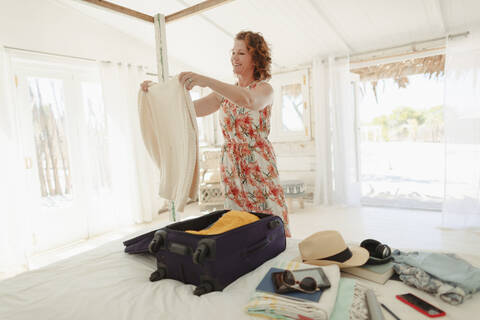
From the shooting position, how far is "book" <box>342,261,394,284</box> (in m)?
1.13

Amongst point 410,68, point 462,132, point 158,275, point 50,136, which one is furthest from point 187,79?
point 410,68

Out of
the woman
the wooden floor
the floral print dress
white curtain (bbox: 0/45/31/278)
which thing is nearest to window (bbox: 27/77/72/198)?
white curtain (bbox: 0/45/31/278)

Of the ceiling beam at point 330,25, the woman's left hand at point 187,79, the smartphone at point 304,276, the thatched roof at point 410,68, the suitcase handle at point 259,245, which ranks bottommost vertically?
the smartphone at point 304,276

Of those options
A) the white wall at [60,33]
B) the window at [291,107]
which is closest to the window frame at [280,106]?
the window at [291,107]

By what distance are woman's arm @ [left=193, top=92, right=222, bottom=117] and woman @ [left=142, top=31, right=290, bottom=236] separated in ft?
0.35

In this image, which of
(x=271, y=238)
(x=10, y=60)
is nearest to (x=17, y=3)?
(x=10, y=60)

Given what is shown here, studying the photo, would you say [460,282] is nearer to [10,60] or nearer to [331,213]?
[331,213]

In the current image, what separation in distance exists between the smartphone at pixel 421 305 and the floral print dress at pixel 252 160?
700 mm

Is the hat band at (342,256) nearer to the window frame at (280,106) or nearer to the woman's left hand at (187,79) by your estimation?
the woman's left hand at (187,79)

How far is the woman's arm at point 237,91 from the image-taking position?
127cm

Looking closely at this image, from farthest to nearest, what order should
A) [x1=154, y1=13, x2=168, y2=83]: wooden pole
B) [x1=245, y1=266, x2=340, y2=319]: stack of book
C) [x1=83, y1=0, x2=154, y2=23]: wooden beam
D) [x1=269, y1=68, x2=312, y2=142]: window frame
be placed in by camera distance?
1. [x1=269, y1=68, x2=312, y2=142]: window frame
2. [x1=154, y1=13, x2=168, y2=83]: wooden pole
3. [x1=83, y1=0, x2=154, y2=23]: wooden beam
4. [x1=245, y1=266, x2=340, y2=319]: stack of book

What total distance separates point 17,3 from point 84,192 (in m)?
2.13

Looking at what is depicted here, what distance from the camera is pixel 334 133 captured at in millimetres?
4746

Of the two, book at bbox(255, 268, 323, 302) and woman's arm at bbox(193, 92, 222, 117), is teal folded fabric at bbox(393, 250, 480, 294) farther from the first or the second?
woman's arm at bbox(193, 92, 222, 117)
